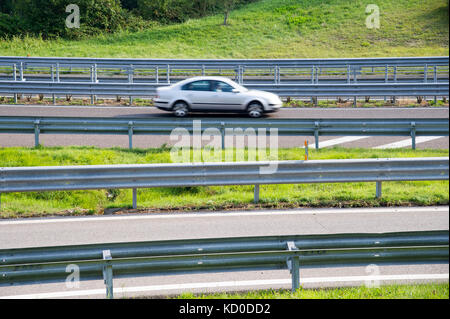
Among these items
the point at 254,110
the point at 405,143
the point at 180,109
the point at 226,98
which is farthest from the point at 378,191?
the point at 180,109

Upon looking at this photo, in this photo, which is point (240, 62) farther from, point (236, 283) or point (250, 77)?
point (236, 283)

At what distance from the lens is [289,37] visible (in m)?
41.1

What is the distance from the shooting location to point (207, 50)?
129 feet

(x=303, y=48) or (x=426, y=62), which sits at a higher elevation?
(x=303, y=48)

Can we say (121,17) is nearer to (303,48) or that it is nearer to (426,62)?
(303,48)

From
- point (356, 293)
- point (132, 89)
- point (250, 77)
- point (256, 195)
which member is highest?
point (250, 77)

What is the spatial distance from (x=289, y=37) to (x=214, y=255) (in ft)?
122

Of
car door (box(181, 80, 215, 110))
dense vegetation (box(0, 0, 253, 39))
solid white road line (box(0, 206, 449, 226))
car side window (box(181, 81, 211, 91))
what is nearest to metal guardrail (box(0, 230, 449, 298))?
solid white road line (box(0, 206, 449, 226))

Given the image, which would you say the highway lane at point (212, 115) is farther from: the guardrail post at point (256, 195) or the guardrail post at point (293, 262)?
the guardrail post at point (293, 262)

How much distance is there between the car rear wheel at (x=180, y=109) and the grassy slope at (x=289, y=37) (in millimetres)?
21215

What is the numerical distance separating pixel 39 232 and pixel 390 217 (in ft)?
17.5

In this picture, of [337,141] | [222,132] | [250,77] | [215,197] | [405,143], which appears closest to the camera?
[215,197]

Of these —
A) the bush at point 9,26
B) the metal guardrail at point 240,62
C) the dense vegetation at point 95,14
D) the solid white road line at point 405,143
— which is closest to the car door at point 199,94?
the solid white road line at point 405,143

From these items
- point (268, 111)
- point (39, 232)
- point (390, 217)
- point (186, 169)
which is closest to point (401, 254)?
point (390, 217)
